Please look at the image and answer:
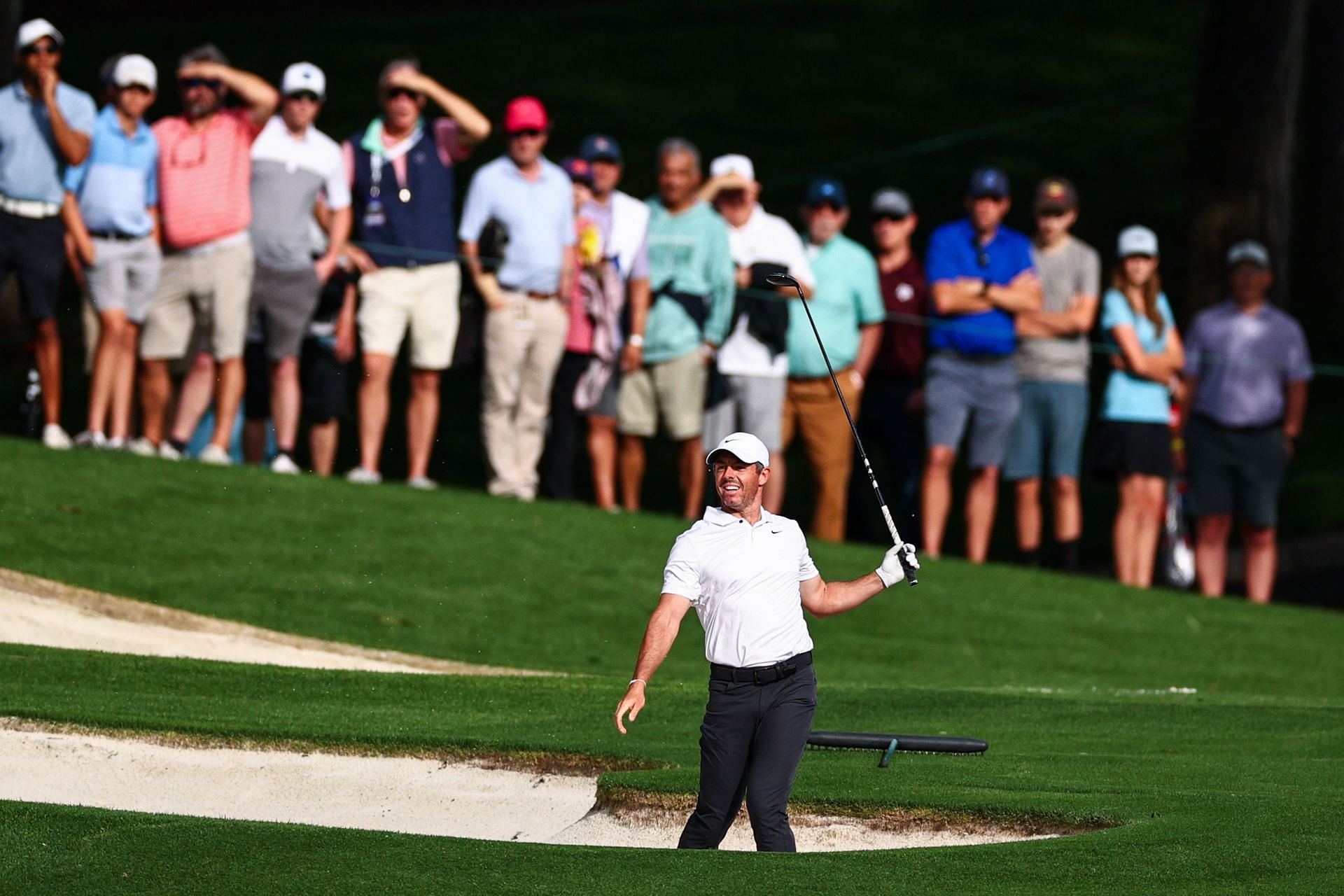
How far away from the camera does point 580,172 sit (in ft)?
51.6

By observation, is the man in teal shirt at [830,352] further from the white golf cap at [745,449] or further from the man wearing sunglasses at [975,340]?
the white golf cap at [745,449]

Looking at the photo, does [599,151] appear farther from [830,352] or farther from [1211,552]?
[1211,552]

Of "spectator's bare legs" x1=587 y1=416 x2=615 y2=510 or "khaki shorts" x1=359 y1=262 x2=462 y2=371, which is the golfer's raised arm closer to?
"khaki shorts" x1=359 y1=262 x2=462 y2=371

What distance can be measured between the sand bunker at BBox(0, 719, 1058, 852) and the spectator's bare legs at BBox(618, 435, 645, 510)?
606 cm

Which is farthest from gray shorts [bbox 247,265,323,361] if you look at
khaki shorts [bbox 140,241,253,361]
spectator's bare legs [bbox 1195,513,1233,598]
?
spectator's bare legs [bbox 1195,513,1233,598]

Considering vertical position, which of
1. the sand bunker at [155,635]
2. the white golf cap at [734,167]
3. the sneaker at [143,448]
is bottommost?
the sand bunker at [155,635]

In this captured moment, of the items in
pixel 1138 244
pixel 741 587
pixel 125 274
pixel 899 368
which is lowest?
pixel 741 587

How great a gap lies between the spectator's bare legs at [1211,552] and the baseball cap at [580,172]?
4797 mm

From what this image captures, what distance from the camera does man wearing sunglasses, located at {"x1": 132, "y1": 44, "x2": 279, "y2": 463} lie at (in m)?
14.6

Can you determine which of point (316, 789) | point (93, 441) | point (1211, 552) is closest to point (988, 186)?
point (1211, 552)

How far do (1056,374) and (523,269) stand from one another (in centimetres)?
366

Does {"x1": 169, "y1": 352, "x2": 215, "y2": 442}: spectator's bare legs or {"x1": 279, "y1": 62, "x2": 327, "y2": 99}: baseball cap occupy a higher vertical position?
{"x1": 279, "y1": 62, "x2": 327, "y2": 99}: baseball cap

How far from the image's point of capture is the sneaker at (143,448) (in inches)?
587

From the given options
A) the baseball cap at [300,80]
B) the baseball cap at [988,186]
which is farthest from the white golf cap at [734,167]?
the baseball cap at [300,80]
